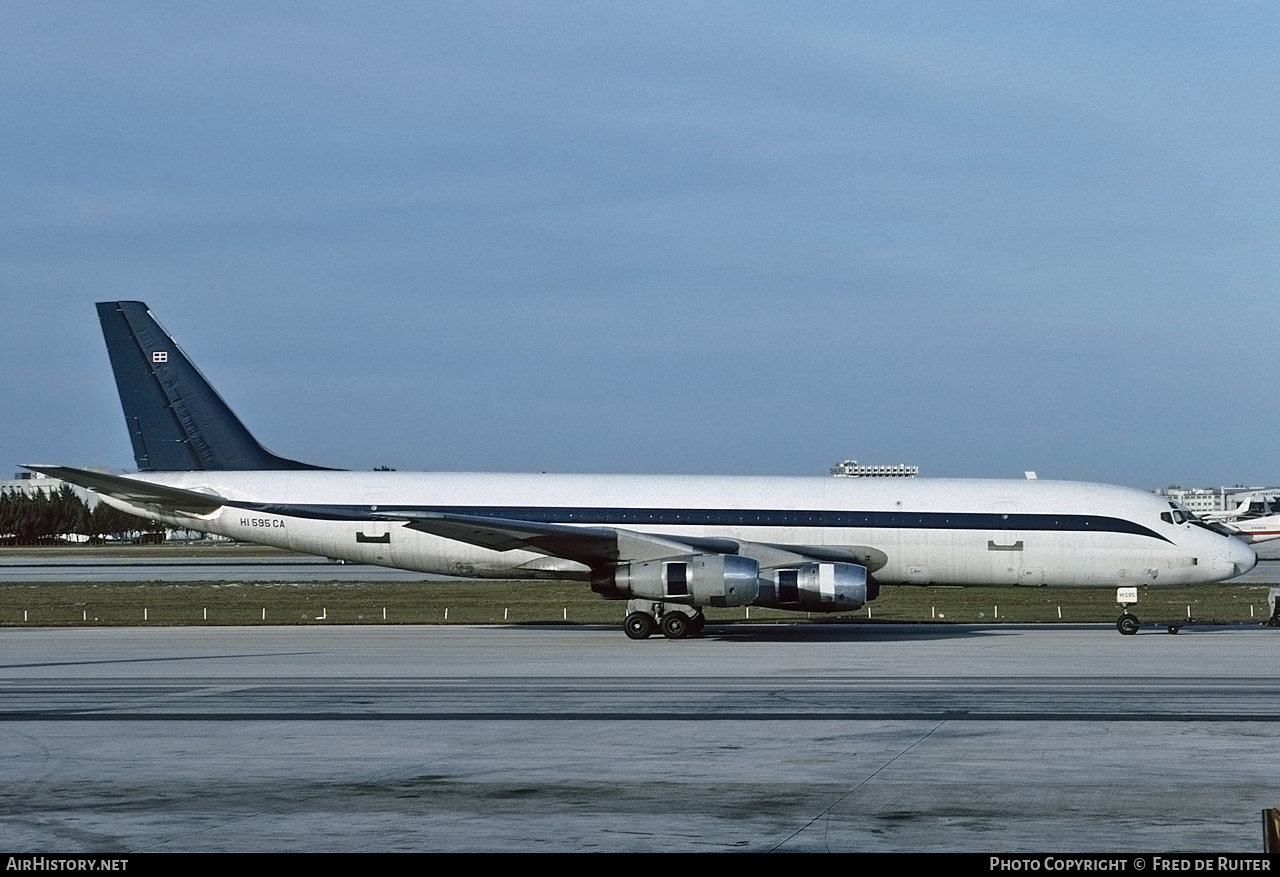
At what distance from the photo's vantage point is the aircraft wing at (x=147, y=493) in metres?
31.8

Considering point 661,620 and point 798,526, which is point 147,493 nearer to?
point 661,620

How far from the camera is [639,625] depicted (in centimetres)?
3131

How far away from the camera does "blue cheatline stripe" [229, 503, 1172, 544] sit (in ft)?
107

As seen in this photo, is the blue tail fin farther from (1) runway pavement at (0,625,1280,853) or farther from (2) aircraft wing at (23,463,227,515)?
(1) runway pavement at (0,625,1280,853)

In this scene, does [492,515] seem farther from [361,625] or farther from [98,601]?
[98,601]

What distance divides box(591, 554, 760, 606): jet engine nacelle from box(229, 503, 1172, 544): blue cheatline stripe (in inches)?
98.1

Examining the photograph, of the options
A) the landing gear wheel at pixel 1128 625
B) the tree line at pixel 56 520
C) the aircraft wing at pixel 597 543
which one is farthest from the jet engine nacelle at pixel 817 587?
the tree line at pixel 56 520

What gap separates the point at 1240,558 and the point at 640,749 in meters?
22.4

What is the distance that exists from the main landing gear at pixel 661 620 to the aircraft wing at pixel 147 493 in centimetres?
1069

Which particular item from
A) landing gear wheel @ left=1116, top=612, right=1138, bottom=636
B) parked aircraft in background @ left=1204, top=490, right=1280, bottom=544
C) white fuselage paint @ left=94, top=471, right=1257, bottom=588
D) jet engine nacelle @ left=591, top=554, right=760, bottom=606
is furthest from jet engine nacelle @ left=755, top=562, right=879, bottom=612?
parked aircraft in background @ left=1204, top=490, right=1280, bottom=544

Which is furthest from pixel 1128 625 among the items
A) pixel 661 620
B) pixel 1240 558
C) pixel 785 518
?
pixel 661 620

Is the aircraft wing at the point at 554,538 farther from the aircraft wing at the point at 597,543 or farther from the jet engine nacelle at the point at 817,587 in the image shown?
the jet engine nacelle at the point at 817,587

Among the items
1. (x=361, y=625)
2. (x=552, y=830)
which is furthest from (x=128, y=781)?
(x=361, y=625)

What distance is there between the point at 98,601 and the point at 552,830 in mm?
40101
